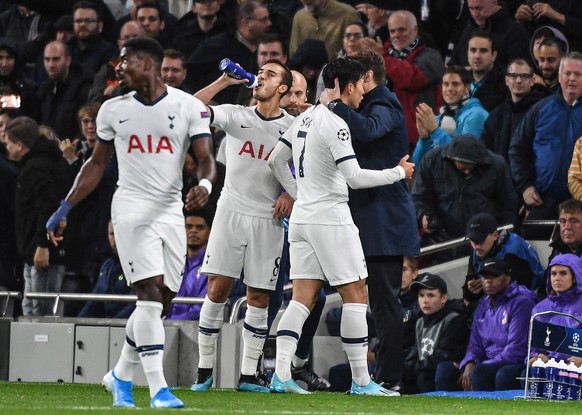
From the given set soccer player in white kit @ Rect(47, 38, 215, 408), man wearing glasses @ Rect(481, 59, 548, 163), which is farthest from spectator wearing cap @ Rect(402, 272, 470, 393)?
soccer player in white kit @ Rect(47, 38, 215, 408)

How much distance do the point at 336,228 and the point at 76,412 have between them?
264 cm

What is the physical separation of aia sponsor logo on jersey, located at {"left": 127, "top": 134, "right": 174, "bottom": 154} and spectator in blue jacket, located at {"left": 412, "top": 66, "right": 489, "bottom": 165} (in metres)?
5.63

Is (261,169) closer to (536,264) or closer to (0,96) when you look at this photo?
(536,264)

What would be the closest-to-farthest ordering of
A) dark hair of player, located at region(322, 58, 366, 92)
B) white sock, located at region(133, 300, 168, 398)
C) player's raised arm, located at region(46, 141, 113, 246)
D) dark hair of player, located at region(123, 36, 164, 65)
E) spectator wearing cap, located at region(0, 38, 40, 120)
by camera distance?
white sock, located at region(133, 300, 168, 398) < dark hair of player, located at region(123, 36, 164, 65) < player's raised arm, located at region(46, 141, 113, 246) < dark hair of player, located at region(322, 58, 366, 92) < spectator wearing cap, located at region(0, 38, 40, 120)

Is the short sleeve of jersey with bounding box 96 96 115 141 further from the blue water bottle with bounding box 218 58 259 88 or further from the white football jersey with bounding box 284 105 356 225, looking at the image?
the blue water bottle with bounding box 218 58 259 88

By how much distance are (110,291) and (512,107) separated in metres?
4.45

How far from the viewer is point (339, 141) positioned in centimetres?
998

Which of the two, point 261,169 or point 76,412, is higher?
point 261,169

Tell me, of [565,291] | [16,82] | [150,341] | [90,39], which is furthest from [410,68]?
[150,341]

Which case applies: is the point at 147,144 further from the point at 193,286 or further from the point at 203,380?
the point at 193,286

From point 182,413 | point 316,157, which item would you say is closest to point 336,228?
point 316,157

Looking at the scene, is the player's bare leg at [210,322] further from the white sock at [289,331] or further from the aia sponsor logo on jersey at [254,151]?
the aia sponsor logo on jersey at [254,151]

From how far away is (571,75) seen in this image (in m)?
13.4

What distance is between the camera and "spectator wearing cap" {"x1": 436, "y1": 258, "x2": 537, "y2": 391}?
12.0 metres
